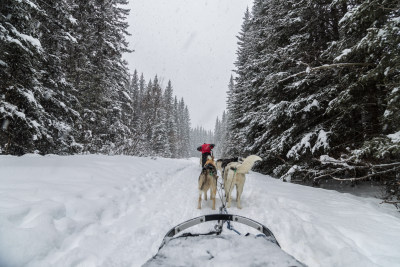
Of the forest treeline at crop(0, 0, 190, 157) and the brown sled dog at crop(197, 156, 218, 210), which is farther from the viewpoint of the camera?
the forest treeline at crop(0, 0, 190, 157)

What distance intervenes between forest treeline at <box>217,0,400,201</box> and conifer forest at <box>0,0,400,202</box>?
0.11 feet

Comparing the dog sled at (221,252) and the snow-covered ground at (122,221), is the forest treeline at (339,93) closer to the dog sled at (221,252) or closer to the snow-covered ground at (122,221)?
the snow-covered ground at (122,221)

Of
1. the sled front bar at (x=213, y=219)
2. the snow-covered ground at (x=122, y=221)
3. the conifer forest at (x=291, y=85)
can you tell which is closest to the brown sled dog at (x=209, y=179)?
the snow-covered ground at (x=122, y=221)

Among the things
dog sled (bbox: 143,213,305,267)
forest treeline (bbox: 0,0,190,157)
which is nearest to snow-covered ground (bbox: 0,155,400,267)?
dog sled (bbox: 143,213,305,267)

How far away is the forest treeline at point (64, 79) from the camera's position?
20.4 ft

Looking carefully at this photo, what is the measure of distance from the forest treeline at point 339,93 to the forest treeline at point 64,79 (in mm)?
8637

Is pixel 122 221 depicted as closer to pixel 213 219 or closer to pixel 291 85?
pixel 213 219

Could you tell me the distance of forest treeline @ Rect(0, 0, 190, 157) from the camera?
6.21m

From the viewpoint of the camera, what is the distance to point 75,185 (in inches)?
186

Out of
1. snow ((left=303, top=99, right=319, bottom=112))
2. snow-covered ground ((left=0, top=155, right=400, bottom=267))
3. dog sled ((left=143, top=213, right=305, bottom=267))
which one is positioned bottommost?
snow-covered ground ((left=0, top=155, right=400, bottom=267))

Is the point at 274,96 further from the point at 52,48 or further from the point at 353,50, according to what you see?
the point at 52,48

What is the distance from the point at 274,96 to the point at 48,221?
31.7 feet

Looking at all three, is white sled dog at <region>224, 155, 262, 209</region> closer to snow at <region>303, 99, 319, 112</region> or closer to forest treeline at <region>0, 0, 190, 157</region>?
snow at <region>303, 99, 319, 112</region>

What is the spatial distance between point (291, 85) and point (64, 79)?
10128mm
